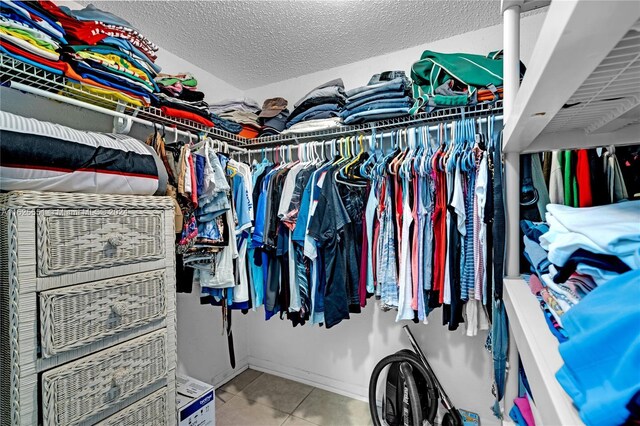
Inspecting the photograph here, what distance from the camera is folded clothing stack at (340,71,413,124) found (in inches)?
60.3

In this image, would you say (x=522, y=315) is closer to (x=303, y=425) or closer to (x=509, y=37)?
(x=509, y=37)

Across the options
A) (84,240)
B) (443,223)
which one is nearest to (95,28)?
(84,240)

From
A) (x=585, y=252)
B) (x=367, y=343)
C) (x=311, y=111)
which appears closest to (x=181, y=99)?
(x=311, y=111)

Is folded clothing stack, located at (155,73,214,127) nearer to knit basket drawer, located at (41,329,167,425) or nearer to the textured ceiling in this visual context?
the textured ceiling

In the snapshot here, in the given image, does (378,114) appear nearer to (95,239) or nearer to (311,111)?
(311,111)

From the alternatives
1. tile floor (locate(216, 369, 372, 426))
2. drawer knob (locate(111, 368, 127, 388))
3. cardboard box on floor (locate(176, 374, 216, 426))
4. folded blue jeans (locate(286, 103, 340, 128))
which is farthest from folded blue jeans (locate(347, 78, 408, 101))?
tile floor (locate(216, 369, 372, 426))

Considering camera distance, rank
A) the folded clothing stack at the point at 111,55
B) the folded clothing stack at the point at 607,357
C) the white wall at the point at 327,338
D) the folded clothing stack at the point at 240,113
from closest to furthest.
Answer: the folded clothing stack at the point at 607,357 → the folded clothing stack at the point at 111,55 → the white wall at the point at 327,338 → the folded clothing stack at the point at 240,113

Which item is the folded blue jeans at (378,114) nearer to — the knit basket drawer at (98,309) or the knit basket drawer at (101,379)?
the knit basket drawer at (98,309)

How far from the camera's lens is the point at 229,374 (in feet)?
7.48

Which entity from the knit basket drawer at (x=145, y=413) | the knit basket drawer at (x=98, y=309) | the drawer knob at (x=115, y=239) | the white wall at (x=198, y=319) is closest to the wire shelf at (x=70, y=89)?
the white wall at (x=198, y=319)

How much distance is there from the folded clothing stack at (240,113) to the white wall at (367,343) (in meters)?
0.40

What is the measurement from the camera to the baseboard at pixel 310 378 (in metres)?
2.01

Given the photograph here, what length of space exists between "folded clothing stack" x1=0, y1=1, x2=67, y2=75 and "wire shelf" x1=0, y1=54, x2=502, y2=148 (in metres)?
0.03

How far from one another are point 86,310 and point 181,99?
44.2 inches
